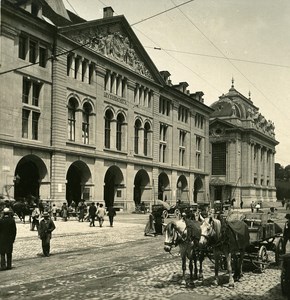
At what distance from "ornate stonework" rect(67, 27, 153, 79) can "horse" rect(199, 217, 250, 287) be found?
31.3 meters

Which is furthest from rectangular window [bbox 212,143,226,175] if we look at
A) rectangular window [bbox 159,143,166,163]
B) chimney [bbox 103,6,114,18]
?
chimney [bbox 103,6,114,18]

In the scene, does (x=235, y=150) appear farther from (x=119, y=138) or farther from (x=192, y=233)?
(x=192, y=233)

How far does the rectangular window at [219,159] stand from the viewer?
296 feet

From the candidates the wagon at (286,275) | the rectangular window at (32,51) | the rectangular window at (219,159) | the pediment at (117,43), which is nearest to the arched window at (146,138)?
the pediment at (117,43)

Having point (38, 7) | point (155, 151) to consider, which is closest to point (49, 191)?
point (38, 7)

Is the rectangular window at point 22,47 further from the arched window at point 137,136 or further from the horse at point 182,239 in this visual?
the horse at point 182,239

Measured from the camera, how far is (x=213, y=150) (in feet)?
300

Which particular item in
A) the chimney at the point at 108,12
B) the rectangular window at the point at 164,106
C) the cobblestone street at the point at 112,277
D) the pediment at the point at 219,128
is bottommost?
the cobblestone street at the point at 112,277

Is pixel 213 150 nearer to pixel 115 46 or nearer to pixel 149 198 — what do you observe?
pixel 149 198

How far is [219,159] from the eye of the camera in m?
90.8

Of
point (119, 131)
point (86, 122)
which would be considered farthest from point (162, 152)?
point (86, 122)

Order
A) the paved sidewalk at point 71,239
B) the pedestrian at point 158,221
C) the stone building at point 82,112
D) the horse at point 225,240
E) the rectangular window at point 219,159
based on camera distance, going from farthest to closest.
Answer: the rectangular window at point 219,159 < the stone building at point 82,112 < the pedestrian at point 158,221 < the paved sidewalk at point 71,239 < the horse at point 225,240

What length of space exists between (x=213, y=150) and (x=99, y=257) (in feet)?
252

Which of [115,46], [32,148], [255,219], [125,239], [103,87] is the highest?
[115,46]
